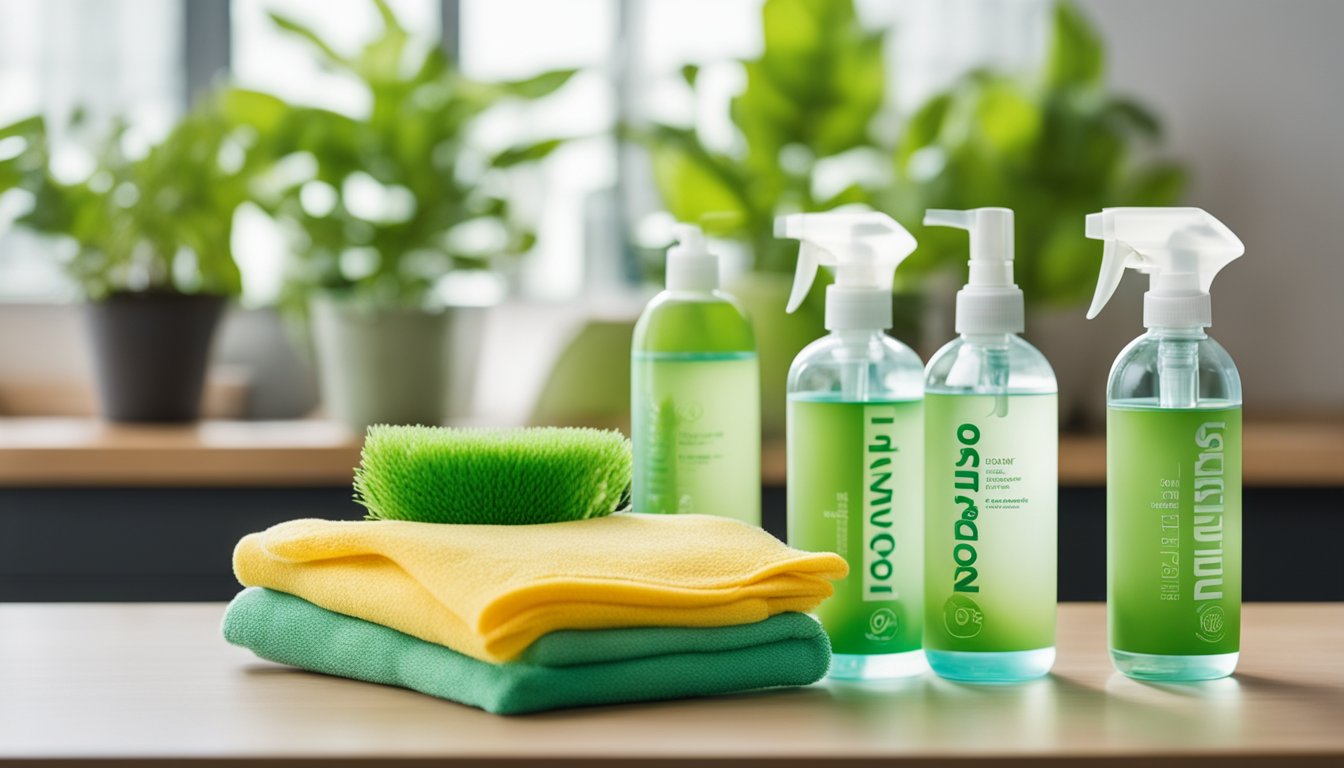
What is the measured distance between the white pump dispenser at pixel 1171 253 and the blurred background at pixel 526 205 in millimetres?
892

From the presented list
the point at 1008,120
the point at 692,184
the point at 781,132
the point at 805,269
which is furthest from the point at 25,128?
the point at 805,269

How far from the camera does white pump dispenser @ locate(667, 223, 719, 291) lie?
78 cm

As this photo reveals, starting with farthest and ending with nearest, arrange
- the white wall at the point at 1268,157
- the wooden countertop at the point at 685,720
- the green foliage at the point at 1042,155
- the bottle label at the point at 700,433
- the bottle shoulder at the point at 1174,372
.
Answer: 1. the white wall at the point at 1268,157
2. the green foliage at the point at 1042,155
3. the bottle label at the point at 700,433
4. the bottle shoulder at the point at 1174,372
5. the wooden countertop at the point at 685,720

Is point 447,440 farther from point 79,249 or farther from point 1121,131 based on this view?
point 1121,131

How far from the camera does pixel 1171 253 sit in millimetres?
649

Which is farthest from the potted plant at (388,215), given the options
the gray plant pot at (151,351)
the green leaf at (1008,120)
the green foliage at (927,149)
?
the green leaf at (1008,120)

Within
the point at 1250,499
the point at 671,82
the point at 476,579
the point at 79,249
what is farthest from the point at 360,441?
the point at 476,579

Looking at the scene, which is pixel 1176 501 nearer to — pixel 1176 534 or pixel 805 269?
pixel 1176 534

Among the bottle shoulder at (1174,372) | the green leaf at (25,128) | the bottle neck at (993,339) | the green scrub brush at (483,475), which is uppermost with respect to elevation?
the green leaf at (25,128)

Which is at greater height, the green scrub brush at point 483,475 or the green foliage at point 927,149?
the green foliage at point 927,149

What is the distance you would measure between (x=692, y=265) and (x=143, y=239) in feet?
3.83

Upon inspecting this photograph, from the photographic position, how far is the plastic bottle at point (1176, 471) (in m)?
0.63

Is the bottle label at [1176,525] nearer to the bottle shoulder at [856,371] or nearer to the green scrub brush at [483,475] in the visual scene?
the bottle shoulder at [856,371]

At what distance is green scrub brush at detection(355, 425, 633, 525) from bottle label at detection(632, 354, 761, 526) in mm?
43
